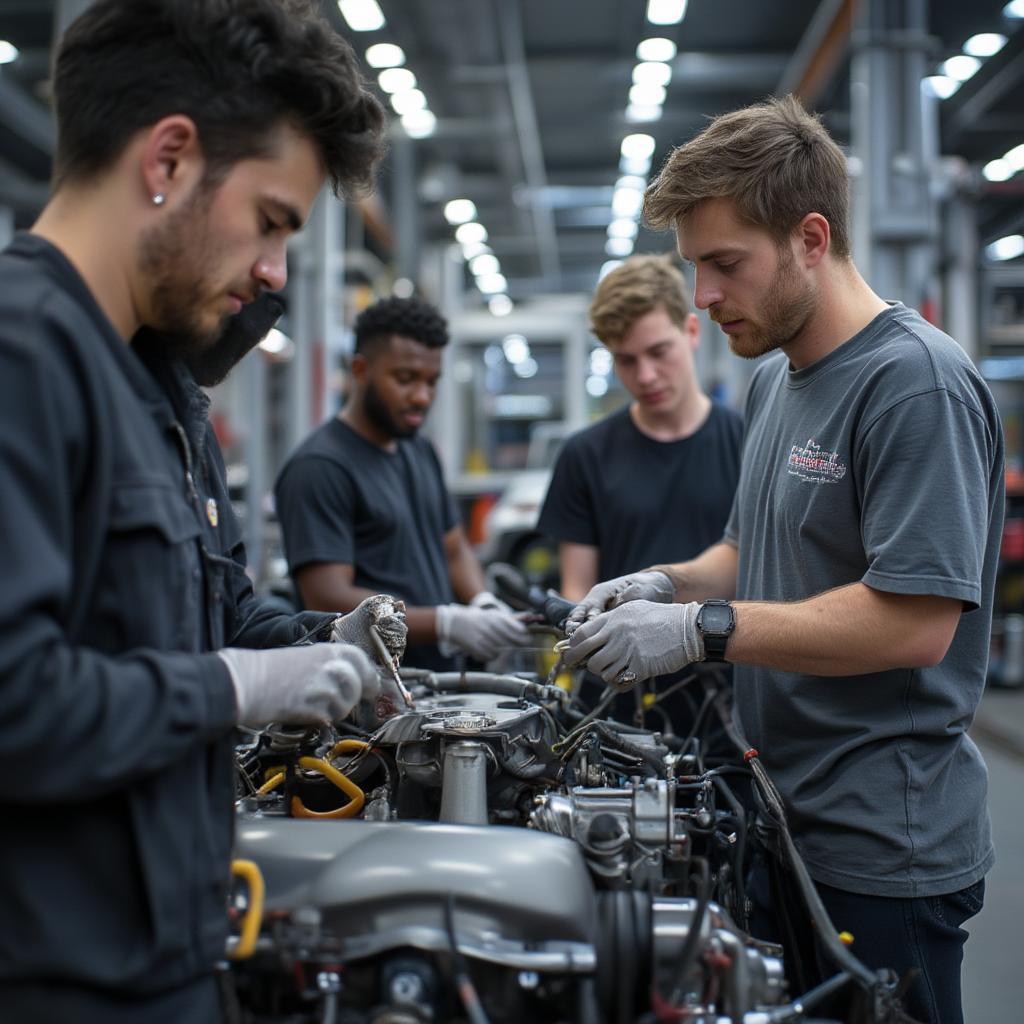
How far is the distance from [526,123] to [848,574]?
8.65m

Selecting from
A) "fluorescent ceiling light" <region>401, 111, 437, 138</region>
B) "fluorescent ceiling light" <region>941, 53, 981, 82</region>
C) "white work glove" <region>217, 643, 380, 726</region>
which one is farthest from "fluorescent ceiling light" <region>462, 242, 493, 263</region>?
"white work glove" <region>217, 643, 380, 726</region>

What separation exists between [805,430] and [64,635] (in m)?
1.21

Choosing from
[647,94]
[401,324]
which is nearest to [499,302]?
[647,94]

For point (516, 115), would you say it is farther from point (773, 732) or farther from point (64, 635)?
point (64, 635)

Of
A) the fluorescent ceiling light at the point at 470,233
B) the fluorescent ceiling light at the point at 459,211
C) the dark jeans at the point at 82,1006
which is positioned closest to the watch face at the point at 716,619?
the dark jeans at the point at 82,1006

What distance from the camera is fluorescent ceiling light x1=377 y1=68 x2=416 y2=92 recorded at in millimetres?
8219

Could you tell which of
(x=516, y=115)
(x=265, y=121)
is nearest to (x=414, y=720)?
(x=265, y=121)

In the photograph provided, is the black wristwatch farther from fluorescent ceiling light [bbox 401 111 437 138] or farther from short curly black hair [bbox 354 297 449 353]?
fluorescent ceiling light [bbox 401 111 437 138]

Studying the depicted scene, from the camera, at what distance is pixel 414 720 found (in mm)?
1677

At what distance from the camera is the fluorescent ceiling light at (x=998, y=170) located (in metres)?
12.6

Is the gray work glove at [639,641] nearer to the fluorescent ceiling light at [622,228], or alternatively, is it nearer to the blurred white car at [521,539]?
the blurred white car at [521,539]

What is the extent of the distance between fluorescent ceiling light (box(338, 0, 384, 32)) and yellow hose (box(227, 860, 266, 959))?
7.05m

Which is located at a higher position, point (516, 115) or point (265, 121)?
point (516, 115)

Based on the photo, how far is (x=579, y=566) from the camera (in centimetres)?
301
